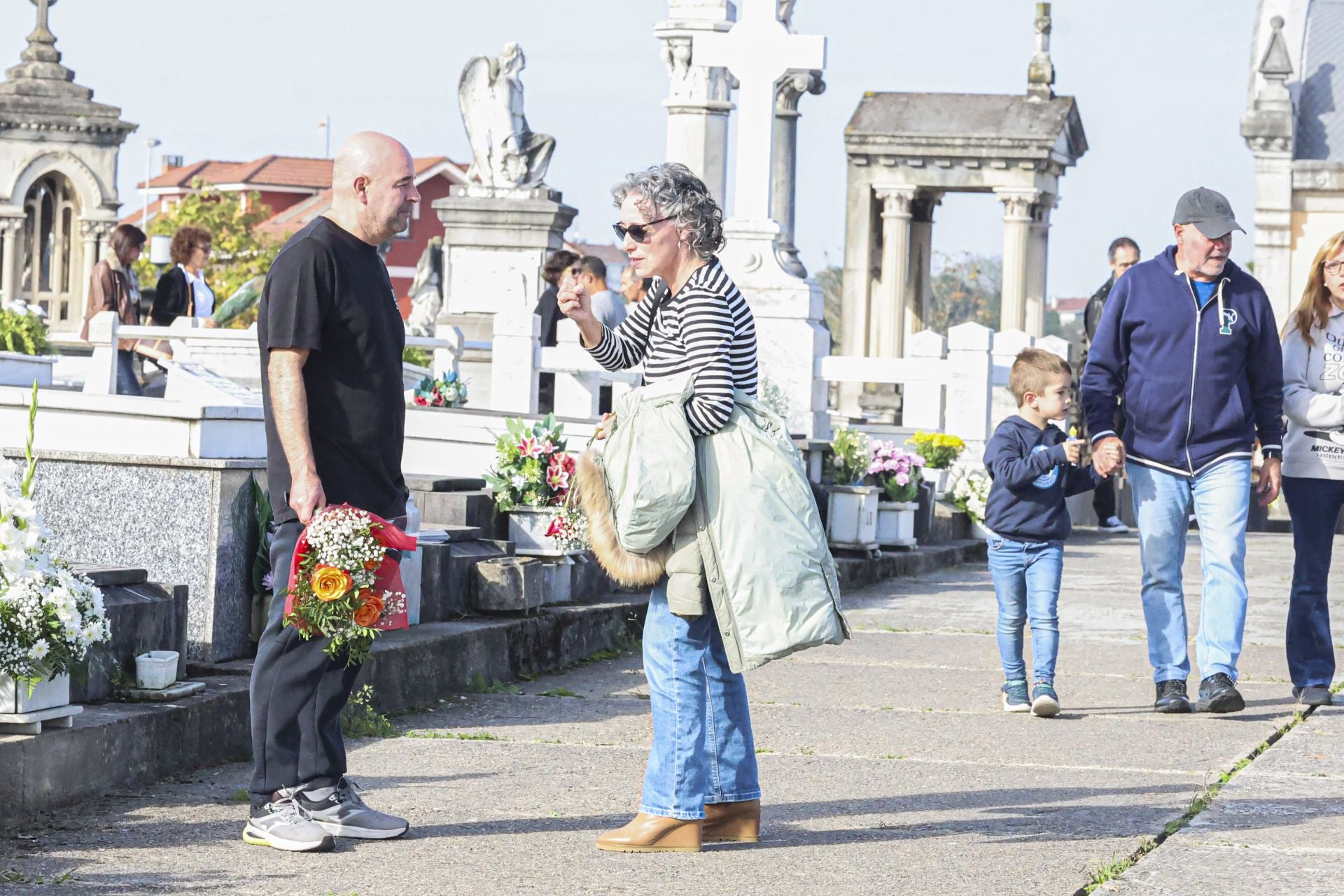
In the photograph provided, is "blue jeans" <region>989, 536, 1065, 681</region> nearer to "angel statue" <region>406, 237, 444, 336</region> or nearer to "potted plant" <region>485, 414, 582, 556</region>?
"potted plant" <region>485, 414, 582, 556</region>

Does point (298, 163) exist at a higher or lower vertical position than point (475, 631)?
higher

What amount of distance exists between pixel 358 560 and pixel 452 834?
0.79 m

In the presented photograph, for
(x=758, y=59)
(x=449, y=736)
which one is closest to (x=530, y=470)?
(x=449, y=736)

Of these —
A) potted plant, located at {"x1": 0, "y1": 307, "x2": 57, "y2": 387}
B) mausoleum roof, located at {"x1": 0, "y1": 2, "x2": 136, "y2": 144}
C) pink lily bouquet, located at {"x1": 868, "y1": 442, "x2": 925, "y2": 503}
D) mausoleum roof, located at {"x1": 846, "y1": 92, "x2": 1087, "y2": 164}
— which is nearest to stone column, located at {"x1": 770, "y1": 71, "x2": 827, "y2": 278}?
mausoleum roof, located at {"x1": 846, "y1": 92, "x2": 1087, "y2": 164}

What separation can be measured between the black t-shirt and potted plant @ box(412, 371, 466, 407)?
708 centimetres

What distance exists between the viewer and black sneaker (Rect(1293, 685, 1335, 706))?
7328 millimetres

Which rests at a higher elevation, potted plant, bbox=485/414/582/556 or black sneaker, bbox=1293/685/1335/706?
potted plant, bbox=485/414/582/556

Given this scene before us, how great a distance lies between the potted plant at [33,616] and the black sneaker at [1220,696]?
3.90m

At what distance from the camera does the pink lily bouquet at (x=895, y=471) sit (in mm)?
12570

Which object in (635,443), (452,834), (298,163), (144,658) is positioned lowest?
(452,834)

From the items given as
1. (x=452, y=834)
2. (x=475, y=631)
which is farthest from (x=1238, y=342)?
(x=452, y=834)

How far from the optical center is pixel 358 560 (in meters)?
4.84

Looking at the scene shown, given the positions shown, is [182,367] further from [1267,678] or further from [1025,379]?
[1267,678]

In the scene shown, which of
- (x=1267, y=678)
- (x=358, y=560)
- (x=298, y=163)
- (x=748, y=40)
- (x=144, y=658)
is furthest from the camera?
(x=298, y=163)
